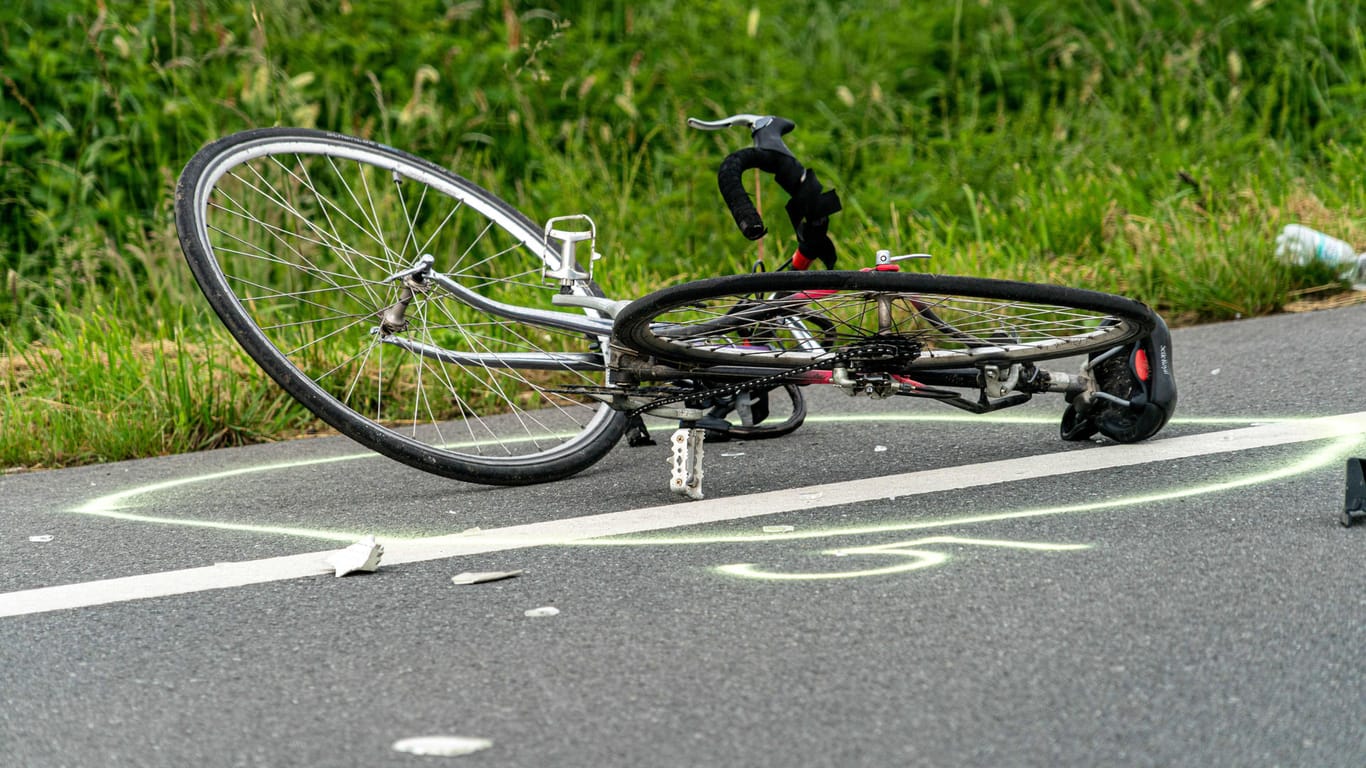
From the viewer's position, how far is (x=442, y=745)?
69.3 inches

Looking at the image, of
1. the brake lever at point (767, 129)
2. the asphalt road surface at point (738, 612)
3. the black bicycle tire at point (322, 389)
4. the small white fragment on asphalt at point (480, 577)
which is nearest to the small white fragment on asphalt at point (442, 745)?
the asphalt road surface at point (738, 612)

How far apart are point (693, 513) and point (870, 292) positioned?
0.59 metres

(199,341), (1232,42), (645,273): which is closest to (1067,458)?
(645,273)

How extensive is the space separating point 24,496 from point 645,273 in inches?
96.5

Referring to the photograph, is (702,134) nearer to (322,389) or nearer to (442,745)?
(322,389)

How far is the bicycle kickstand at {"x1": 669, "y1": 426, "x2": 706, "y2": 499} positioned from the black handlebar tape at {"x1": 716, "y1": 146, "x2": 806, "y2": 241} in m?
0.42

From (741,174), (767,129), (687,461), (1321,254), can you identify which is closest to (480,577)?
(687,461)

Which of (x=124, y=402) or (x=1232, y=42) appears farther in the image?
(x=1232, y=42)

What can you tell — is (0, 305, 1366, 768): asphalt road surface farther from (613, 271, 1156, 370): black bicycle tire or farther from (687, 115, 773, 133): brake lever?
(687, 115, 773, 133): brake lever

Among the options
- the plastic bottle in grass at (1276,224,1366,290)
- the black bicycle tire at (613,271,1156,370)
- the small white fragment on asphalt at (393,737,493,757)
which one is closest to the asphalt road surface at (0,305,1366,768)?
the small white fragment on asphalt at (393,737,493,757)

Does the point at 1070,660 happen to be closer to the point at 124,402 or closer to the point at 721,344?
the point at 721,344

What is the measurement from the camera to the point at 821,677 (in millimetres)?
1919

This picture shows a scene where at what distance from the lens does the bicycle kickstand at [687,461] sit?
286 cm

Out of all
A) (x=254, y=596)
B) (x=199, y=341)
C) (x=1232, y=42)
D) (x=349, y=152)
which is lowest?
(x=254, y=596)
